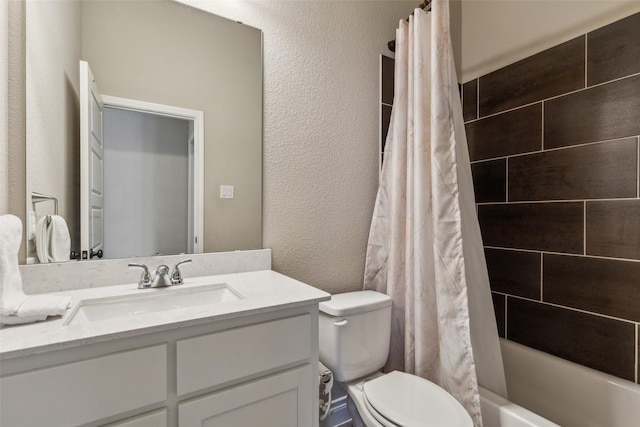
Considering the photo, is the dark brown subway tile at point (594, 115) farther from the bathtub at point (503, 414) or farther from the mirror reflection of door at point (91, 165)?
the mirror reflection of door at point (91, 165)

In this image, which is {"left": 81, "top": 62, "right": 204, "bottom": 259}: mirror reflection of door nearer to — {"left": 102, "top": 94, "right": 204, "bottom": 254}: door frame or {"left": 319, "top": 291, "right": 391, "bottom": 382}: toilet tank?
{"left": 102, "top": 94, "right": 204, "bottom": 254}: door frame

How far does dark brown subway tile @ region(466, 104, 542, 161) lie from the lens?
5.47 feet

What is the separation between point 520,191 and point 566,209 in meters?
0.25

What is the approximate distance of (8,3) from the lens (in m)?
0.96

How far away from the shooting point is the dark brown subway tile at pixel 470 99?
200cm

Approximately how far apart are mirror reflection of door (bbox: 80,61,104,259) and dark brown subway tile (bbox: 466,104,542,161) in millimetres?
2037

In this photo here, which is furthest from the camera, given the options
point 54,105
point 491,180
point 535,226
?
point 491,180

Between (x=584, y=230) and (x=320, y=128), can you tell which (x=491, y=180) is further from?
(x=320, y=128)

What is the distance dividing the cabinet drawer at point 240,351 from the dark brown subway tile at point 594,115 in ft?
5.21

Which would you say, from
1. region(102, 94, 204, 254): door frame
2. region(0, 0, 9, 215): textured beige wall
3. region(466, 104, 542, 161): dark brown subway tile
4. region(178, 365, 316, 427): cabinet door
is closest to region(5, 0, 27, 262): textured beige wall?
region(0, 0, 9, 215): textured beige wall

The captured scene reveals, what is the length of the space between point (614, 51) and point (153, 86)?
6.63ft

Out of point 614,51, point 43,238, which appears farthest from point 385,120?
point 43,238

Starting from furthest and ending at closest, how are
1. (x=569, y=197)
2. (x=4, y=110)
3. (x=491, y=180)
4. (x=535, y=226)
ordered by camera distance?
(x=491, y=180), (x=535, y=226), (x=569, y=197), (x=4, y=110)

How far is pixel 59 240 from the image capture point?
1031 mm
